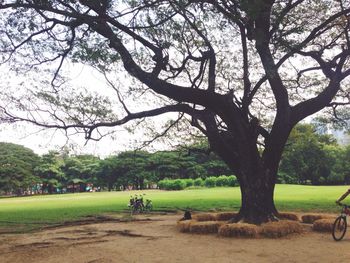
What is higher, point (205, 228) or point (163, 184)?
point (163, 184)

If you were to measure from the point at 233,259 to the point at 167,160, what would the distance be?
49278 mm

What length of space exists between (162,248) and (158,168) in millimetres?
49882

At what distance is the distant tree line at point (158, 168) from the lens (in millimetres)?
57469

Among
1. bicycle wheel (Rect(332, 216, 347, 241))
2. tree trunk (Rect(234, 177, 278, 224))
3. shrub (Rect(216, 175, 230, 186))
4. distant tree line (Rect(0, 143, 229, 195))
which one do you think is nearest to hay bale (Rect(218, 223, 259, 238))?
tree trunk (Rect(234, 177, 278, 224))

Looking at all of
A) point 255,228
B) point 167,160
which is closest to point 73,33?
point 255,228

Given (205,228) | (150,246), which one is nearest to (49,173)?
(205,228)

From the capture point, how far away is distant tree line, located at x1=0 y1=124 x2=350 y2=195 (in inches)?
2263

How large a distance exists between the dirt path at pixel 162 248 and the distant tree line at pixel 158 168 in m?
42.2

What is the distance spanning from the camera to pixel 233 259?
348 inches

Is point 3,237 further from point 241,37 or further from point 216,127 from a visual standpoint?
point 241,37

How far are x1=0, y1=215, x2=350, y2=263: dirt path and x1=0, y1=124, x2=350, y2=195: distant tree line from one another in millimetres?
42167

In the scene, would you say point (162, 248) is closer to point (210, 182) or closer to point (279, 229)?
point (279, 229)

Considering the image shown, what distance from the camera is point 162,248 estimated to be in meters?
10.7

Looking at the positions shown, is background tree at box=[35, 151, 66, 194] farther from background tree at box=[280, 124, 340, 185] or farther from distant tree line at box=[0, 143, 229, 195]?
background tree at box=[280, 124, 340, 185]
